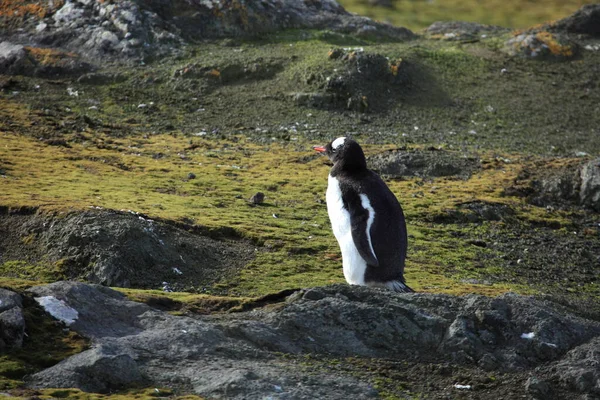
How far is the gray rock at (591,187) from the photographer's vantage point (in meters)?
17.3

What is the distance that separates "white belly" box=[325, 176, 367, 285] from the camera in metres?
10.6

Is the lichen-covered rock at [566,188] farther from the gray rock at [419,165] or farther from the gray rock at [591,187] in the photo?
the gray rock at [419,165]

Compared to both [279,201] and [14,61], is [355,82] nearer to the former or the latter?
[279,201]

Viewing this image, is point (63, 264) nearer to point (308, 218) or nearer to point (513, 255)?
point (308, 218)

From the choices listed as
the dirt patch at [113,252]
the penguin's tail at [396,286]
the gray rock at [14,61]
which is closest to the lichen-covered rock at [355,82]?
the gray rock at [14,61]

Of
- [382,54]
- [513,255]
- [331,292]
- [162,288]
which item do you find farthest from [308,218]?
[382,54]

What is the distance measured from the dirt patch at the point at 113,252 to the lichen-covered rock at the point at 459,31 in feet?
58.8

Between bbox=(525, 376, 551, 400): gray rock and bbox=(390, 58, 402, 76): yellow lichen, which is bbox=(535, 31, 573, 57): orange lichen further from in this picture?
bbox=(525, 376, 551, 400): gray rock

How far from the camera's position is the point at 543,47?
26.7 meters

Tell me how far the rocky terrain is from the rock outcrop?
0.02 metres

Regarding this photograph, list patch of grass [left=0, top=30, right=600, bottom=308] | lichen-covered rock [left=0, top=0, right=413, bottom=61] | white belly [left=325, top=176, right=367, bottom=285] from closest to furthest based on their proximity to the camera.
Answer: white belly [left=325, top=176, right=367, bottom=285] < patch of grass [left=0, top=30, right=600, bottom=308] < lichen-covered rock [left=0, top=0, right=413, bottom=61]

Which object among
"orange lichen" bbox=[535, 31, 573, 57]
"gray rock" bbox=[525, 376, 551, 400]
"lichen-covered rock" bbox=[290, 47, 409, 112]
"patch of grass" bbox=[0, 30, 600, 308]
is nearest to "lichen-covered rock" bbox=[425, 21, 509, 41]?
"patch of grass" bbox=[0, 30, 600, 308]

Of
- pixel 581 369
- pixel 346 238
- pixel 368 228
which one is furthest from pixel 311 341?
pixel 346 238

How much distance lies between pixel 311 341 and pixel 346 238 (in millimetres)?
3838
